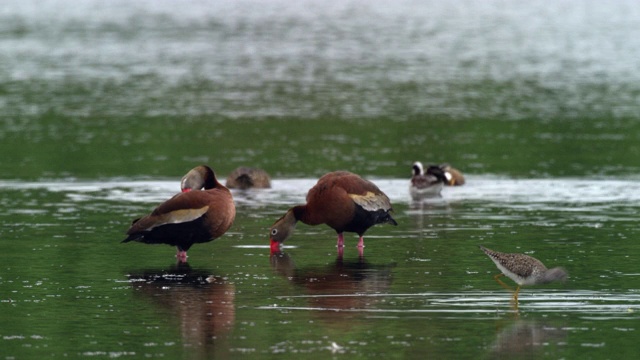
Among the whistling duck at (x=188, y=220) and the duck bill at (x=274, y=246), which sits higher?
the whistling duck at (x=188, y=220)

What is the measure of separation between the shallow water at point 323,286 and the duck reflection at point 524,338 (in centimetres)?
2

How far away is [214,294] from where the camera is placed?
1741 centimetres

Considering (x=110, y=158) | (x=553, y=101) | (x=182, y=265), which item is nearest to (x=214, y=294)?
(x=182, y=265)

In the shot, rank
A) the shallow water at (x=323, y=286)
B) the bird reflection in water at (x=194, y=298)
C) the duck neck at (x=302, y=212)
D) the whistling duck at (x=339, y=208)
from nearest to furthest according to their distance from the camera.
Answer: the shallow water at (x=323, y=286) → the bird reflection in water at (x=194, y=298) → the whistling duck at (x=339, y=208) → the duck neck at (x=302, y=212)

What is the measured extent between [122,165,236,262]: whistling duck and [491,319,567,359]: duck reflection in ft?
18.5

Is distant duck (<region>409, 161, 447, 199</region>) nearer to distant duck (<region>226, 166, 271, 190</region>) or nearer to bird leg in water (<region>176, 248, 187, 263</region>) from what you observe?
distant duck (<region>226, 166, 271, 190</region>)

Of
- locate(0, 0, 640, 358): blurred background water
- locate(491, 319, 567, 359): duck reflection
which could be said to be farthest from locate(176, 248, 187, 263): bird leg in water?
locate(491, 319, 567, 359): duck reflection

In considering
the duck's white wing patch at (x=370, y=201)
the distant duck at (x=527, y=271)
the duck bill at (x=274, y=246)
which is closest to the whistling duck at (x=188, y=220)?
the duck bill at (x=274, y=246)

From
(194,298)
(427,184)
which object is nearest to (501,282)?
(194,298)

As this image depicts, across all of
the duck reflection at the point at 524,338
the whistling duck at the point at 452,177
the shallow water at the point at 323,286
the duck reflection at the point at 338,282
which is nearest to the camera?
the duck reflection at the point at 524,338

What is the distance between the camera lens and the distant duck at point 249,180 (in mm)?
29547

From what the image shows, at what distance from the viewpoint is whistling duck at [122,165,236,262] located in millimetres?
19750

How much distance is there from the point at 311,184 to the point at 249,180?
1.33 meters

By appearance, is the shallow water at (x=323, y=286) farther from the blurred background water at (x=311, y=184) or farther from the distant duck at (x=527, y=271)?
the distant duck at (x=527, y=271)
